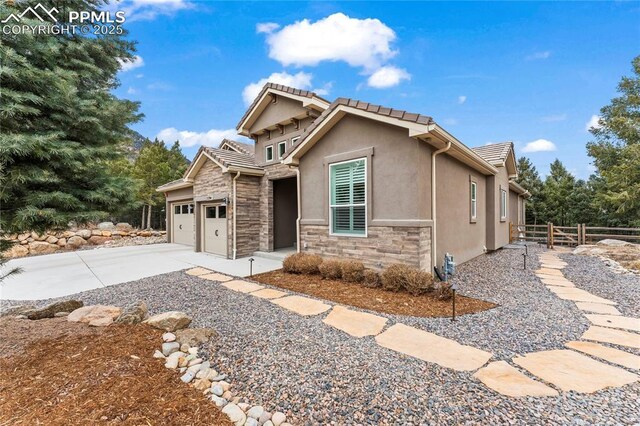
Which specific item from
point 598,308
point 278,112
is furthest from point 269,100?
point 598,308

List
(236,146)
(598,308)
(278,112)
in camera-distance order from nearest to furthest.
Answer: (598,308) < (278,112) < (236,146)

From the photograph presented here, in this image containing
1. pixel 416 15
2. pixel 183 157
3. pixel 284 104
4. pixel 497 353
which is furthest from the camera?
pixel 183 157

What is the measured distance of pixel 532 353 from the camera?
3.22 meters

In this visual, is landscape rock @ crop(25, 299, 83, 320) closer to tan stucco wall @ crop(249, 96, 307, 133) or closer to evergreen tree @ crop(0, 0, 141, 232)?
evergreen tree @ crop(0, 0, 141, 232)

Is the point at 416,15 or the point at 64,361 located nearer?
the point at 64,361

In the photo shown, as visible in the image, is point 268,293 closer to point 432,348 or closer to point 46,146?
point 432,348

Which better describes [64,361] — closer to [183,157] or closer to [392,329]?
[392,329]

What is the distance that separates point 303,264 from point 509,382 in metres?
5.30

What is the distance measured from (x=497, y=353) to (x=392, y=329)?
4.16ft

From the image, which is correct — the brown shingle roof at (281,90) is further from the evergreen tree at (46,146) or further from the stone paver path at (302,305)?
the stone paver path at (302,305)

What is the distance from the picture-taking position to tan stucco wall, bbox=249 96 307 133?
10.3 meters

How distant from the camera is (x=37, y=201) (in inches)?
131

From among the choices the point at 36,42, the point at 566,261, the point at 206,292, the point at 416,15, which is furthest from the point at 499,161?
the point at 36,42

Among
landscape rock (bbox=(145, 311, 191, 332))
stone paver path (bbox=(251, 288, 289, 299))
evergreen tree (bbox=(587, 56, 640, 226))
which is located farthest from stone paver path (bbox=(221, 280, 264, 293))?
evergreen tree (bbox=(587, 56, 640, 226))
